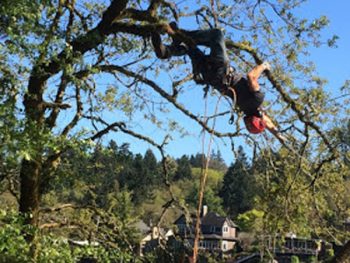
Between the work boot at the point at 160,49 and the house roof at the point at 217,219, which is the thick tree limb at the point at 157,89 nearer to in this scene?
the work boot at the point at 160,49

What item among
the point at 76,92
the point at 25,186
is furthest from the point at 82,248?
the point at 76,92

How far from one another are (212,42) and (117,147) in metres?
4.09

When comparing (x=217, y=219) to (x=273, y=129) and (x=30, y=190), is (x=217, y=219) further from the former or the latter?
(x=273, y=129)

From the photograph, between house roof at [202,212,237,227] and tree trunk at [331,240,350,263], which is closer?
tree trunk at [331,240,350,263]

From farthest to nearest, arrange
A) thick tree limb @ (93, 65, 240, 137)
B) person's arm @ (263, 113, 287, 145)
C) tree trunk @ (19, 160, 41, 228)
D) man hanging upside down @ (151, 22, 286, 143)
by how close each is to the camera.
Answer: tree trunk @ (19, 160, 41, 228), thick tree limb @ (93, 65, 240, 137), person's arm @ (263, 113, 287, 145), man hanging upside down @ (151, 22, 286, 143)

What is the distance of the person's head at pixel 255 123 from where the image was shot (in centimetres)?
629

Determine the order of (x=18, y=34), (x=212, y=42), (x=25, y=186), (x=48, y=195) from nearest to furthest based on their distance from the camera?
(x=18, y=34)
(x=212, y=42)
(x=25, y=186)
(x=48, y=195)

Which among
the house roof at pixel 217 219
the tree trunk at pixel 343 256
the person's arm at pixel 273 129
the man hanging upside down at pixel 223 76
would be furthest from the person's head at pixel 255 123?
the house roof at pixel 217 219

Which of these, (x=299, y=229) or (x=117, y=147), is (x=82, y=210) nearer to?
(x=117, y=147)

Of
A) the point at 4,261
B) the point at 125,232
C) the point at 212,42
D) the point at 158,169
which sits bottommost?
the point at 4,261

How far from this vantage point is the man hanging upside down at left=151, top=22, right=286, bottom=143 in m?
6.11

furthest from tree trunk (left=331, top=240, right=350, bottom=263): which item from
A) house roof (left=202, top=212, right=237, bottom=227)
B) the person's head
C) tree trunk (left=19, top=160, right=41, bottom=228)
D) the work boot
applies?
house roof (left=202, top=212, right=237, bottom=227)

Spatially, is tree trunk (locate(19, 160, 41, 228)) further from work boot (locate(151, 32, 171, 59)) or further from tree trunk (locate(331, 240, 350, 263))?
tree trunk (locate(331, 240, 350, 263))

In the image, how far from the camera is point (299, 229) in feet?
28.4
